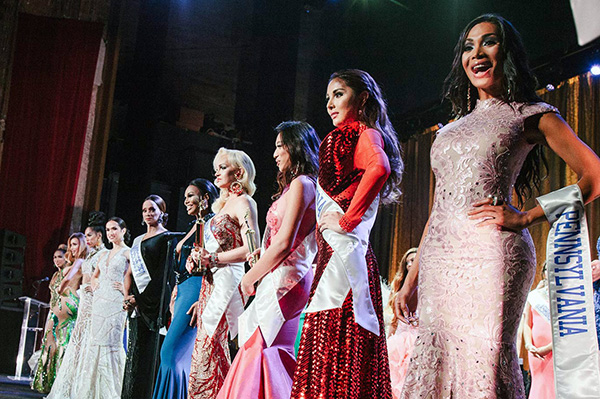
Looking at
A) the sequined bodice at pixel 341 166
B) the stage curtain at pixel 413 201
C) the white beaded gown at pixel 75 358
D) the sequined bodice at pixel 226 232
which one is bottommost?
the white beaded gown at pixel 75 358

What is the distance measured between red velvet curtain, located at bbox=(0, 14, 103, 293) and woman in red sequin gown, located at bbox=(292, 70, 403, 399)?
7.78 meters

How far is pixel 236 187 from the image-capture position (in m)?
3.28

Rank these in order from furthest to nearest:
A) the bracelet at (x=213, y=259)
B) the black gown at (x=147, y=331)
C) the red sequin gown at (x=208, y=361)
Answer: the black gown at (x=147, y=331) → the bracelet at (x=213, y=259) → the red sequin gown at (x=208, y=361)

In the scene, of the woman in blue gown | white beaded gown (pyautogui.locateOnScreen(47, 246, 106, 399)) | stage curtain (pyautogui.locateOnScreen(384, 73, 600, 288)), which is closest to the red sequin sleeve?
the woman in blue gown

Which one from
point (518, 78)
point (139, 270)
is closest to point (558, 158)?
point (139, 270)

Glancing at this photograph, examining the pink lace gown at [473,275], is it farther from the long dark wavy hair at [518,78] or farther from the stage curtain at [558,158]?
the stage curtain at [558,158]

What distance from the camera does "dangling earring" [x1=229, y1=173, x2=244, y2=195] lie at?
327 cm

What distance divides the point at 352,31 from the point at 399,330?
6.88 metres

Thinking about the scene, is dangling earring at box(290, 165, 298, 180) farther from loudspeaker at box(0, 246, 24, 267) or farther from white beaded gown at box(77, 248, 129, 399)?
loudspeaker at box(0, 246, 24, 267)

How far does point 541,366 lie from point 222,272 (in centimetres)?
242

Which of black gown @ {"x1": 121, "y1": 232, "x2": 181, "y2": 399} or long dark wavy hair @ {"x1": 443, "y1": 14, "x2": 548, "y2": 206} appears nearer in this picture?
long dark wavy hair @ {"x1": 443, "y1": 14, "x2": 548, "y2": 206}

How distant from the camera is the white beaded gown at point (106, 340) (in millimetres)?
4949

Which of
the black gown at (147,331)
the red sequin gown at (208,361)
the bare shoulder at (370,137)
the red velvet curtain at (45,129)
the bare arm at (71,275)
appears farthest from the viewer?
the red velvet curtain at (45,129)

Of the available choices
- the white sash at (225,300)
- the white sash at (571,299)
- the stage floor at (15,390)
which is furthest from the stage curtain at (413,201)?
the white sash at (571,299)
